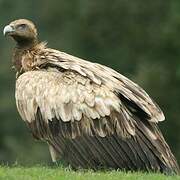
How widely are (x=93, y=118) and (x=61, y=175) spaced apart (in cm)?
213

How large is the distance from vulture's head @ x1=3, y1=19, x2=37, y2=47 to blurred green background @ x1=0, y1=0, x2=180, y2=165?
71.5 feet

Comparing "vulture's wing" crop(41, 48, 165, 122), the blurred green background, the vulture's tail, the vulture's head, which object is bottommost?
the blurred green background

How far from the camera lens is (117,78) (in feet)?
64.1

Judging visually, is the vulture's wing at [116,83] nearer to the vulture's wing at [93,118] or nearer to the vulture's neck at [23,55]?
the vulture's wing at [93,118]

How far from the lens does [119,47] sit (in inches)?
2066

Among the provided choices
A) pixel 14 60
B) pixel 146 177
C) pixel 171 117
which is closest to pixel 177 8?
Result: pixel 171 117

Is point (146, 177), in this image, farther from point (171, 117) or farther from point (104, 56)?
point (104, 56)

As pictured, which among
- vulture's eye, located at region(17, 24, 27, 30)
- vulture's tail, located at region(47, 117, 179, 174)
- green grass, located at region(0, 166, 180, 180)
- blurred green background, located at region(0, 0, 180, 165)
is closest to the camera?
green grass, located at region(0, 166, 180, 180)

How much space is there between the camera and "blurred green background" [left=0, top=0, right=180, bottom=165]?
4625 cm

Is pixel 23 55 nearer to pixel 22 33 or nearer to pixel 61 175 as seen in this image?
pixel 22 33

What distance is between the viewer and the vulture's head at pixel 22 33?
69.8ft

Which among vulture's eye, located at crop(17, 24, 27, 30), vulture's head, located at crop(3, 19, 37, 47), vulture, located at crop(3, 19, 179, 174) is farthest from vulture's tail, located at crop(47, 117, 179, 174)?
vulture's eye, located at crop(17, 24, 27, 30)

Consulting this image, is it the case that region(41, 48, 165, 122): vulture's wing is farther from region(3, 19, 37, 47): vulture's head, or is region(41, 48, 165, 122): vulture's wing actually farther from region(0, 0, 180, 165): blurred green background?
region(0, 0, 180, 165): blurred green background

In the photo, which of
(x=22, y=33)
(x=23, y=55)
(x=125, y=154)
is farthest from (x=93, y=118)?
(x=22, y=33)
